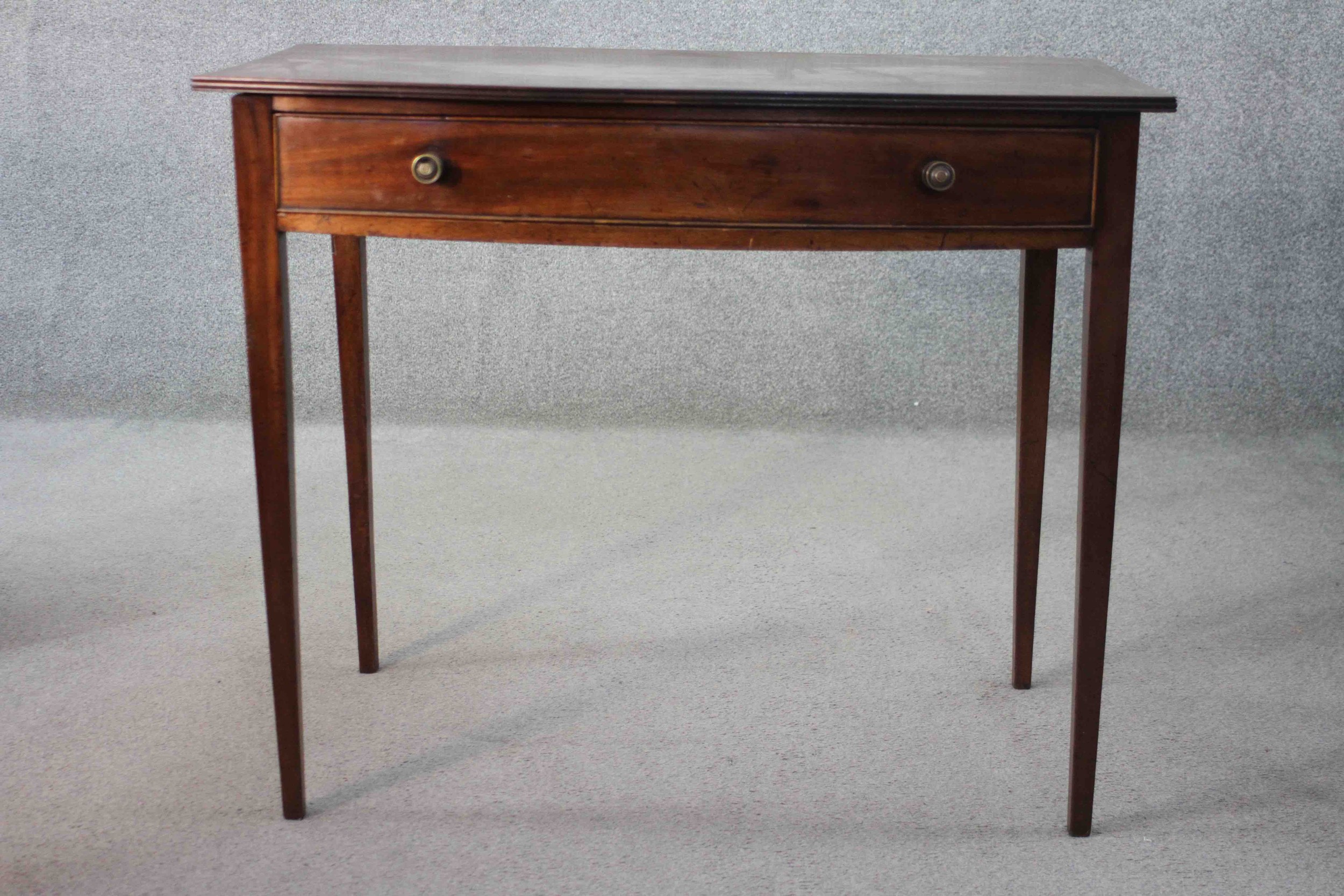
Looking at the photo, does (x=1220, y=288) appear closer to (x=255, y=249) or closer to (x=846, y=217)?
(x=846, y=217)

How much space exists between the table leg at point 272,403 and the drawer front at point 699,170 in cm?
3

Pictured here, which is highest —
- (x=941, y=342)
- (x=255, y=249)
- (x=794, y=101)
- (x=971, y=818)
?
(x=794, y=101)

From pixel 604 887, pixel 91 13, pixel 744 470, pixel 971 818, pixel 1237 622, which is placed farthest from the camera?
pixel 91 13

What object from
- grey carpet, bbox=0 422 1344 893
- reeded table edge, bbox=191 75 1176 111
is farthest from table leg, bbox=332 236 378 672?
reeded table edge, bbox=191 75 1176 111

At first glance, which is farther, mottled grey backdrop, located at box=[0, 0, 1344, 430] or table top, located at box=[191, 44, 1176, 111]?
mottled grey backdrop, located at box=[0, 0, 1344, 430]

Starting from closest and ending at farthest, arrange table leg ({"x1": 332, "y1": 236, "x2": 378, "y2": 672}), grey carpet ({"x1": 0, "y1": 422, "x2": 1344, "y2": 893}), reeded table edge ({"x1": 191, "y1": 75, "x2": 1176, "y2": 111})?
reeded table edge ({"x1": 191, "y1": 75, "x2": 1176, "y2": 111})
grey carpet ({"x1": 0, "y1": 422, "x2": 1344, "y2": 893})
table leg ({"x1": 332, "y1": 236, "x2": 378, "y2": 672})

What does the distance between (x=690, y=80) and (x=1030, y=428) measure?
0.60 meters

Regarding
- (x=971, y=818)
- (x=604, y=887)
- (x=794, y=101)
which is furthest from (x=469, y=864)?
(x=794, y=101)

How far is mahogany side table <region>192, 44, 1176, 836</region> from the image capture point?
3.63ft

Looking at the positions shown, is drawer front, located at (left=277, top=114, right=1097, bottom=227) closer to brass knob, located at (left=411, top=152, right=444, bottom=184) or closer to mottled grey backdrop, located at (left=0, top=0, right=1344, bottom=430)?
brass knob, located at (left=411, top=152, right=444, bottom=184)

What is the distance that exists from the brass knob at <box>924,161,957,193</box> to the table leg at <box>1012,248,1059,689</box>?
1.15ft

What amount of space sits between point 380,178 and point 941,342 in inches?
64.7

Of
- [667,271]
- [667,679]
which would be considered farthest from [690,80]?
[667,271]

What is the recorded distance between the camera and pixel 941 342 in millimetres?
2588
